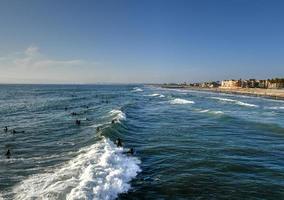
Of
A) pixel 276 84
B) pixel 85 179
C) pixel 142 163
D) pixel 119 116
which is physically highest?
pixel 276 84

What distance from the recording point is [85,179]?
19.5 m

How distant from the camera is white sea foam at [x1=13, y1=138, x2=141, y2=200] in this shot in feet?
56.7

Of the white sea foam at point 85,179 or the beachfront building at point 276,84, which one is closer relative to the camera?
the white sea foam at point 85,179

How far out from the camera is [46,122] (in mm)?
44531

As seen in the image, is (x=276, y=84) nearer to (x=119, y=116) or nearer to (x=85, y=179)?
(x=119, y=116)

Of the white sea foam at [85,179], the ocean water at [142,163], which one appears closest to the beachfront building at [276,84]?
the ocean water at [142,163]

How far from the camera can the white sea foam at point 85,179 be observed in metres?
17.3

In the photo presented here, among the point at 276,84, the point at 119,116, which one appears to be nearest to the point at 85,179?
the point at 119,116

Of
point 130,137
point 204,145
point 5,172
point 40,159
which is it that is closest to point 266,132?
point 204,145

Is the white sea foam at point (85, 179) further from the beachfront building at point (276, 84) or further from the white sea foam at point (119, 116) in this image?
the beachfront building at point (276, 84)

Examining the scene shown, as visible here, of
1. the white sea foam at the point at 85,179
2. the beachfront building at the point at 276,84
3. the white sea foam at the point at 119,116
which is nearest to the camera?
the white sea foam at the point at 85,179

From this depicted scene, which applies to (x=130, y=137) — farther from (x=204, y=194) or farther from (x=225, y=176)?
(x=204, y=194)

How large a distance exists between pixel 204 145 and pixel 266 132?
11.3 meters

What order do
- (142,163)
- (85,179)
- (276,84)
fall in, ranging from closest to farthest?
(85,179)
(142,163)
(276,84)
